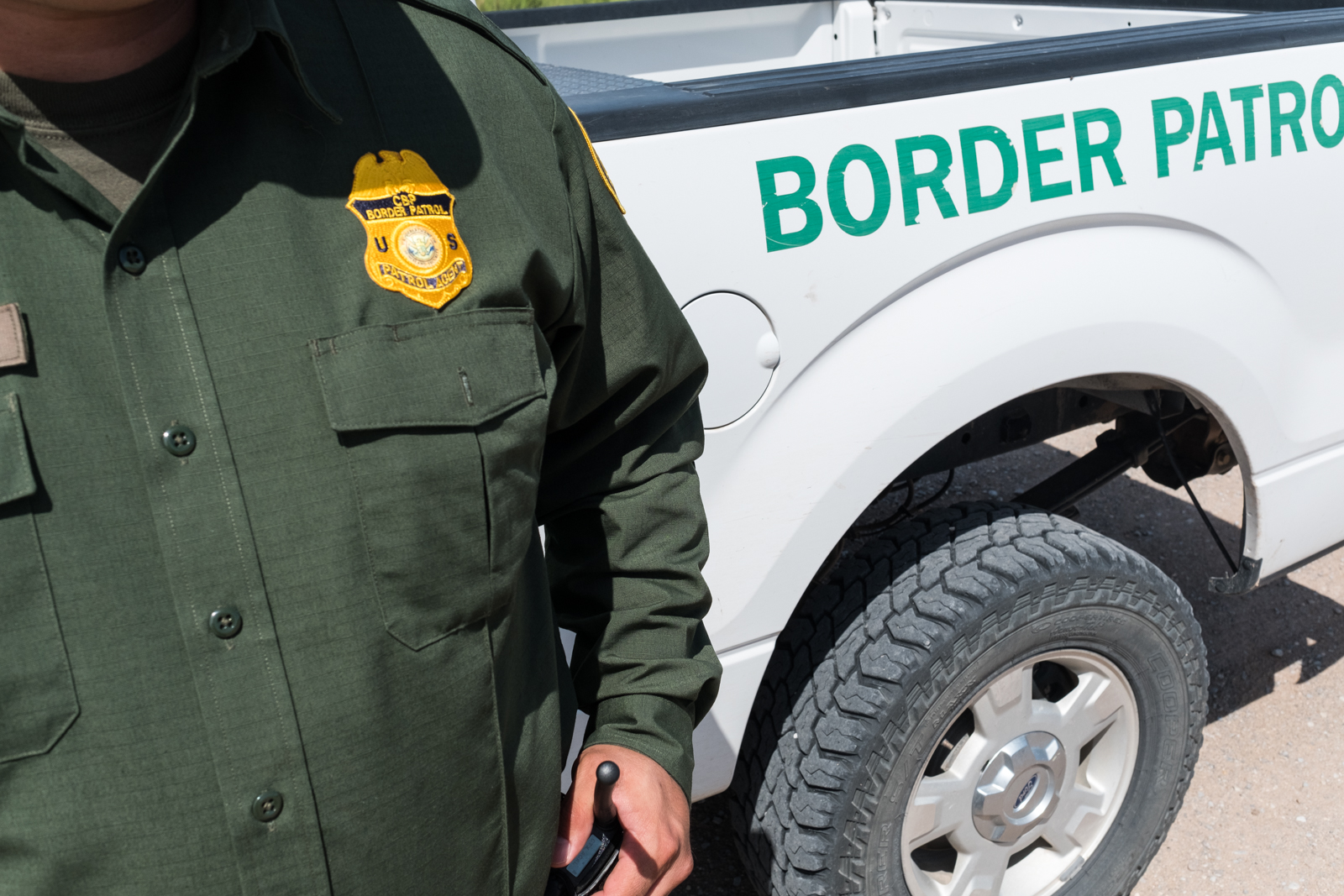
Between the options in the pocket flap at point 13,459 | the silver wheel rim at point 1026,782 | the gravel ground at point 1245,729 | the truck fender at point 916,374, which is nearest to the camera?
the pocket flap at point 13,459

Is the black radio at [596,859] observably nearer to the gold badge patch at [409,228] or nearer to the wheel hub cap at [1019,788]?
the gold badge patch at [409,228]

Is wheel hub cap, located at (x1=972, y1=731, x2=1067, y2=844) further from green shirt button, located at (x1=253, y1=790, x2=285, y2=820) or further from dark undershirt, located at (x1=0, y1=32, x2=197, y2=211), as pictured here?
dark undershirt, located at (x1=0, y1=32, x2=197, y2=211)

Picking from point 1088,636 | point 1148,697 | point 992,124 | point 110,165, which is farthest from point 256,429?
point 1148,697

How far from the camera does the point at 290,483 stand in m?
0.89

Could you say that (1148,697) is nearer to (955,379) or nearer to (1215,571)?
(955,379)

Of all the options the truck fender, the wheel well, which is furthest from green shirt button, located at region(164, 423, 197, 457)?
the wheel well

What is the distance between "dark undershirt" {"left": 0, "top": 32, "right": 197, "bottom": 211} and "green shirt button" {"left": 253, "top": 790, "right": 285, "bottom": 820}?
0.46m

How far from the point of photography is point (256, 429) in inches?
34.5

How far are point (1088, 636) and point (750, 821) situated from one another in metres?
0.69

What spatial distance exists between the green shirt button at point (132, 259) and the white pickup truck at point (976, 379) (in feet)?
2.43

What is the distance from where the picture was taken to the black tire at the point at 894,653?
185 centimetres

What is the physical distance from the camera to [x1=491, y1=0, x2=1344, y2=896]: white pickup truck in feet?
5.25

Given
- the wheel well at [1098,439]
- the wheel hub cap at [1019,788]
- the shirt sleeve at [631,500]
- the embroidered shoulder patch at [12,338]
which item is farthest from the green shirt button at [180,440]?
the wheel hub cap at [1019,788]

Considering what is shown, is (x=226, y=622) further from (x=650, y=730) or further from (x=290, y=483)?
(x=650, y=730)
